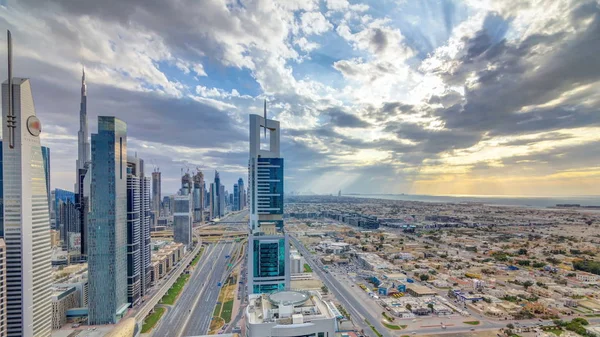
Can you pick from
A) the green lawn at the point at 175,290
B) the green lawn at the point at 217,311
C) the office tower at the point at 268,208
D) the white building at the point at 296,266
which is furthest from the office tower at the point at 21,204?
the white building at the point at 296,266

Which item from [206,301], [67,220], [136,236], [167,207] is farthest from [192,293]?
[167,207]

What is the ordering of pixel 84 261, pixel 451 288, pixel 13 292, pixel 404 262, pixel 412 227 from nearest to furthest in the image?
pixel 13 292 < pixel 451 288 < pixel 84 261 < pixel 404 262 < pixel 412 227

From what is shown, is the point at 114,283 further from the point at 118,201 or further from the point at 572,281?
the point at 572,281

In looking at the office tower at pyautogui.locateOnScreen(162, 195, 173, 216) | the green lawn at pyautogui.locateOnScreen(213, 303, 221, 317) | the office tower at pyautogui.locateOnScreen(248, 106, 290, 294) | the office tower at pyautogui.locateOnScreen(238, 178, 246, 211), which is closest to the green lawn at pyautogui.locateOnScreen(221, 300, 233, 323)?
the green lawn at pyautogui.locateOnScreen(213, 303, 221, 317)

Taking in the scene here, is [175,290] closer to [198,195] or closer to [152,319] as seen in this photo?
[152,319]

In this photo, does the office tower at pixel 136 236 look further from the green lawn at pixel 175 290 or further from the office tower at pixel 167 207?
the office tower at pixel 167 207

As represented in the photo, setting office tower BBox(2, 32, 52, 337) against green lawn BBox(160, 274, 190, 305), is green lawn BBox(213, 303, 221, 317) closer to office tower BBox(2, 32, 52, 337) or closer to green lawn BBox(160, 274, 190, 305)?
Answer: green lawn BBox(160, 274, 190, 305)

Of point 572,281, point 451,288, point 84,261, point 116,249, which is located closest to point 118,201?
point 116,249
